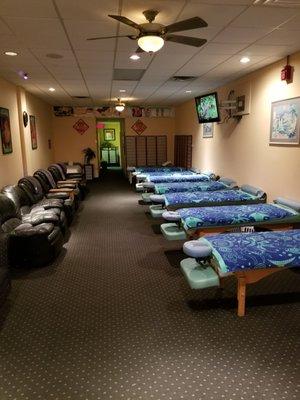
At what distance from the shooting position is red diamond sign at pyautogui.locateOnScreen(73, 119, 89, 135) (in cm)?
1098

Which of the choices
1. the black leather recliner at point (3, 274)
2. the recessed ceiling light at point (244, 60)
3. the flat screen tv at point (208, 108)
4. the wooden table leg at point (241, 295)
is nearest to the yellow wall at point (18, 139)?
the black leather recliner at point (3, 274)

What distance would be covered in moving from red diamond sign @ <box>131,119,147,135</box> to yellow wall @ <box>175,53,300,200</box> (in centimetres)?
463

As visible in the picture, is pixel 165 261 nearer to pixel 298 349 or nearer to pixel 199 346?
pixel 199 346

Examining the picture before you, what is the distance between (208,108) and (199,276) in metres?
4.13

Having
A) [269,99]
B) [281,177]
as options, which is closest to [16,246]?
[281,177]

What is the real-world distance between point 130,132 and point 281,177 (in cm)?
768

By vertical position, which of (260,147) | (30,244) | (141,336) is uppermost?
(260,147)

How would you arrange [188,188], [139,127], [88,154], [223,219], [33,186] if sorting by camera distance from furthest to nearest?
[139,127], [88,154], [188,188], [33,186], [223,219]

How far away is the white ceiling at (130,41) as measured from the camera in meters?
2.55

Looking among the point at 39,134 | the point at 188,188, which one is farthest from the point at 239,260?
the point at 39,134

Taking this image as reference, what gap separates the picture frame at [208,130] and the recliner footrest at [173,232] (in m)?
3.75

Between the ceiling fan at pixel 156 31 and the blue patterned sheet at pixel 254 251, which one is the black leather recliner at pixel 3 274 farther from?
the ceiling fan at pixel 156 31

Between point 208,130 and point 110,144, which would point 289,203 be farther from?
point 110,144

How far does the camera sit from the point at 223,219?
383 centimetres
